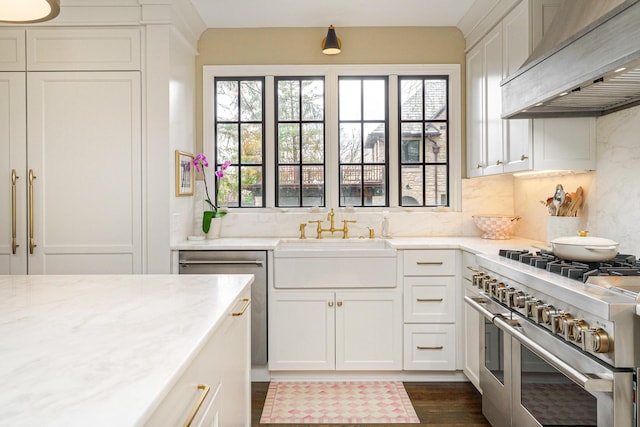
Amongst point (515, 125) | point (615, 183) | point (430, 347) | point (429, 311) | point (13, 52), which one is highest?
point (13, 52)

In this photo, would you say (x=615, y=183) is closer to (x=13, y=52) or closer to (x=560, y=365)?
(x=560, y=365)

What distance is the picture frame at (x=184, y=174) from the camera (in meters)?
3.24

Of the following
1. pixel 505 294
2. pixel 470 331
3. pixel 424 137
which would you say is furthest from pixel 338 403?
pixel 424 137

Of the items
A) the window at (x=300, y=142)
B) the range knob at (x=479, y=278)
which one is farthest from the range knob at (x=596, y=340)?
the window at (x=300, y=142)

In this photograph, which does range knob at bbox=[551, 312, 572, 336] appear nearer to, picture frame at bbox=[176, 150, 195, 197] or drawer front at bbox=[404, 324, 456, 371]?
drawer front at bbox=[404, 324, 456, 371]

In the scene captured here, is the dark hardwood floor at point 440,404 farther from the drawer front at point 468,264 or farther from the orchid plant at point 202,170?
the orchid plant at point 202,170

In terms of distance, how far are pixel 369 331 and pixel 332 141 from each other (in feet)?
5.06

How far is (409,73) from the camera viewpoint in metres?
3.68

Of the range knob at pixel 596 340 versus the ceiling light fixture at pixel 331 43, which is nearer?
the range knob at pixel 596 340

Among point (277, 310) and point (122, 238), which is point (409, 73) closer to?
point (277, 310)

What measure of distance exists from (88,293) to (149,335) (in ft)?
1.93

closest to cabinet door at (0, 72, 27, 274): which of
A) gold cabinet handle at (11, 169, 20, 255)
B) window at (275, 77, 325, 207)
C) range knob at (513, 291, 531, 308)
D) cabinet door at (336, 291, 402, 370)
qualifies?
gold cabinet handle at (11, 169, 20, 255)

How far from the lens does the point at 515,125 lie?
8.97ft

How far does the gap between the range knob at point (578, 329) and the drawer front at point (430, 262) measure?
157 cm
